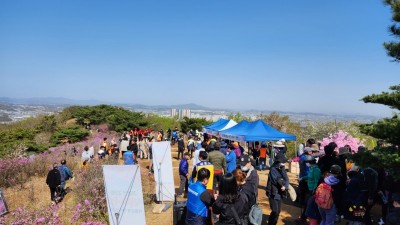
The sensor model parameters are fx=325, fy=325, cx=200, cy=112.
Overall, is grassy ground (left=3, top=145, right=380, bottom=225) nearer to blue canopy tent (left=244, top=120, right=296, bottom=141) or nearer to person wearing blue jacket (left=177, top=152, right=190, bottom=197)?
person wearing blue jacket (left=177, top=152, right=190, bottom=197)

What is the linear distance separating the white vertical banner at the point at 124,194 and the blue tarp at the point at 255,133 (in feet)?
27.0

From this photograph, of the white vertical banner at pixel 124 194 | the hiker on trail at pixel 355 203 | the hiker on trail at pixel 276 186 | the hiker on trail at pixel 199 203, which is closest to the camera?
the hiker on trail at pixel 199 203

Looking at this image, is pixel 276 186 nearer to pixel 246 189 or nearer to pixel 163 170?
pixel 246 189

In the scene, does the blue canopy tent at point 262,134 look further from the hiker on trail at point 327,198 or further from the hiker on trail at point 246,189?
the hiker on trail at point 246,189

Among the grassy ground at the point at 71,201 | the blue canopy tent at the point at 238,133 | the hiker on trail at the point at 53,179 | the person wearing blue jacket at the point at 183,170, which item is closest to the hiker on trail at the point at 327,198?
the grassy ground at the point at 71,201

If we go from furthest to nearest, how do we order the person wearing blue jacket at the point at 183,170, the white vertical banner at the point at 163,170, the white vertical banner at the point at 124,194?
the white vertical banner at the point at 163,170, the person wearing blue jacket at the point at 183,170, the white vertical banner at the point at 124,194

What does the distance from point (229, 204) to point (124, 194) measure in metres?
2.37

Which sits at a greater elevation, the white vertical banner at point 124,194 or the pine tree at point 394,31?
the pine tree at point 394,31

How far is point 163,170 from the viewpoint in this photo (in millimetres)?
8859

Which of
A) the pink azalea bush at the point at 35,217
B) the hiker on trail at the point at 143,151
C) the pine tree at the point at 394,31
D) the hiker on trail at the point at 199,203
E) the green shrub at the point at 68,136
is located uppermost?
the pine tree at the point at 394,31

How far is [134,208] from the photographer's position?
589cm

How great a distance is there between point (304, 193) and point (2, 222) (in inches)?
263

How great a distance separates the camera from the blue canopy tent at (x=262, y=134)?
1349 cm

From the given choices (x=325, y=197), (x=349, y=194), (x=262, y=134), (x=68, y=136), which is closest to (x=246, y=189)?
(x=325, y=197)
